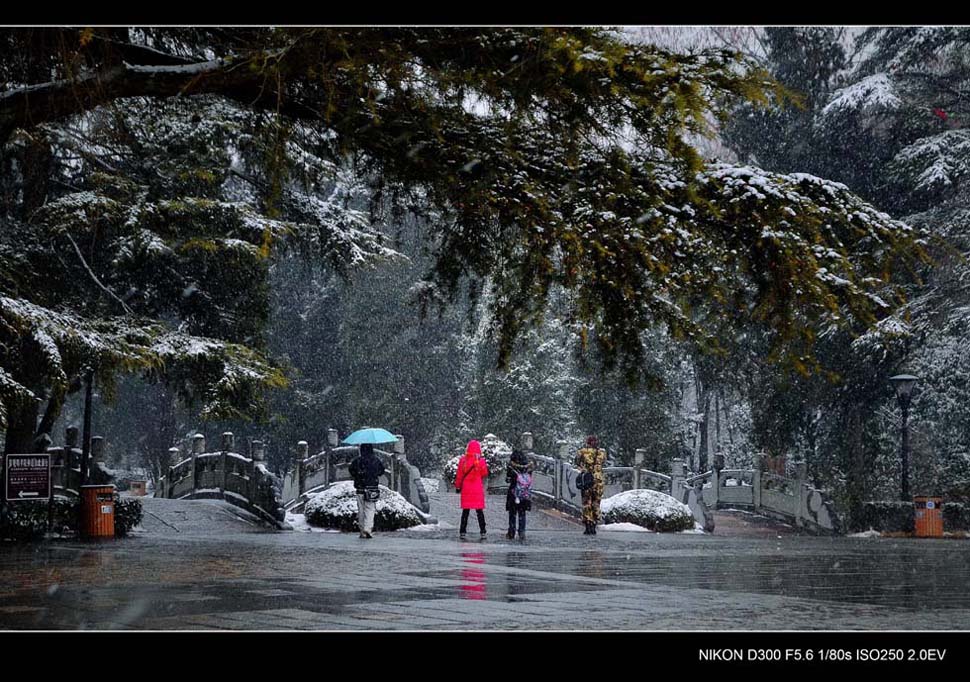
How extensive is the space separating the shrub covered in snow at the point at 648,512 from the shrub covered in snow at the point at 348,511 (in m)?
5.01

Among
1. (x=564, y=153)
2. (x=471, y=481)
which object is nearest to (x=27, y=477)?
(x=471, y=481)

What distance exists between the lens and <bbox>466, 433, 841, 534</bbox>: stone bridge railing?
29609 millimetres

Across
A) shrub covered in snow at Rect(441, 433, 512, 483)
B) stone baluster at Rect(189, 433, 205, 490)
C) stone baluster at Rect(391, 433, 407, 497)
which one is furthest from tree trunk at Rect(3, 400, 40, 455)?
shrub covered in snow at Rect(441, 433, 512, 483)

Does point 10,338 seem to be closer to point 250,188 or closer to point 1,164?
point 1,164

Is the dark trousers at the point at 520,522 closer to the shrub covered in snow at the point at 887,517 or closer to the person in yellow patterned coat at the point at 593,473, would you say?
the person in yellow patterned coat at the point at 593,473

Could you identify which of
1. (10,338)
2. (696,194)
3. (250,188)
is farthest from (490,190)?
(250,188)

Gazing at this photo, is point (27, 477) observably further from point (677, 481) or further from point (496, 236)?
point (677, 481)

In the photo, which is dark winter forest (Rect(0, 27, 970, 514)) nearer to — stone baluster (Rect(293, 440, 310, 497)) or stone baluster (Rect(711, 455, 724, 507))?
stone baluster (Rect(711, 455, 724, 507))

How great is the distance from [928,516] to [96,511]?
58.7 feet

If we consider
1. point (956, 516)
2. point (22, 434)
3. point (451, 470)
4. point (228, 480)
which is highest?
point (451, 470)

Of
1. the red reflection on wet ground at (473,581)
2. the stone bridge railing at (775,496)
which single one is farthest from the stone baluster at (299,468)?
the red reflection on wet ground at (473,581)

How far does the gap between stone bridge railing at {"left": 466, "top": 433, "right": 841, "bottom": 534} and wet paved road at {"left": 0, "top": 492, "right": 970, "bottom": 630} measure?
1006cm

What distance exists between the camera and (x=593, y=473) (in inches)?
839
